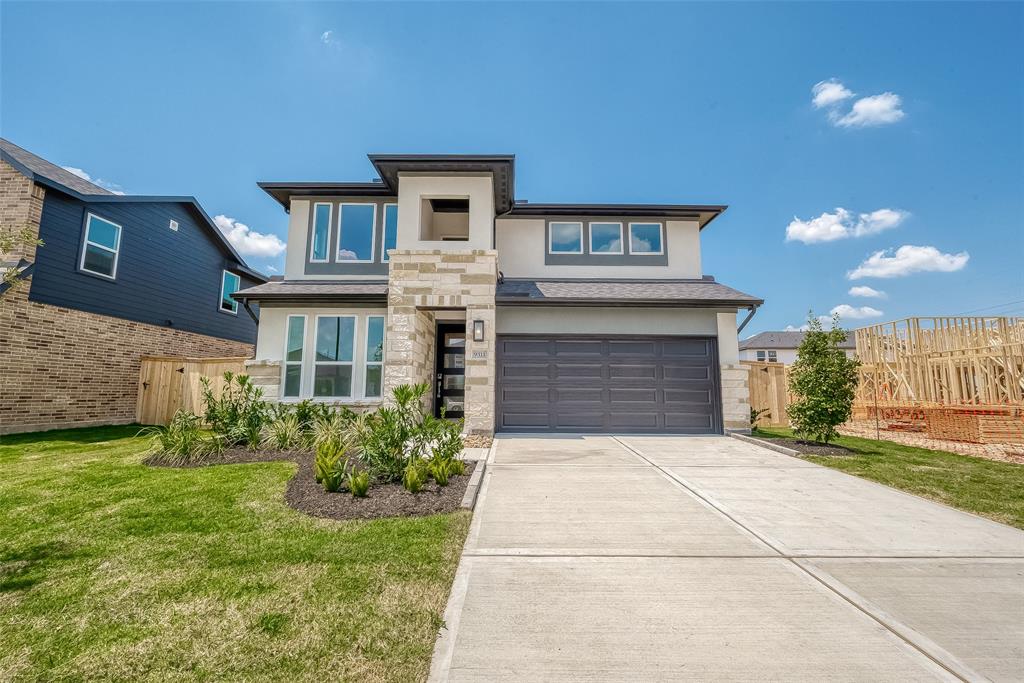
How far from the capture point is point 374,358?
10.3 metres

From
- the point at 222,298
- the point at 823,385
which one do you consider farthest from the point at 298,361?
the point at 823,385

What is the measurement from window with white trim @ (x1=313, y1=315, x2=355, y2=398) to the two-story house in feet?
0.09

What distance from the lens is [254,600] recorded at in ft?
8.62

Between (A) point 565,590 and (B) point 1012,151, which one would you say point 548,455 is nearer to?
(A) point 565,590

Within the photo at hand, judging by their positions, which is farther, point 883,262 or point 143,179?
point 883,262

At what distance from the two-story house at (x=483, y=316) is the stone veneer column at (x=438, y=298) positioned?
0.03 m

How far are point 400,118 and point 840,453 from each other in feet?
41.3

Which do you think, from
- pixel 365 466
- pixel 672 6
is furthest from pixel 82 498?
pixel 672 6

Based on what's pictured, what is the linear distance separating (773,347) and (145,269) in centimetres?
5131

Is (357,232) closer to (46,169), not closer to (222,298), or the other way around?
(222,298)

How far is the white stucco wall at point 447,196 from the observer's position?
31.5 feet

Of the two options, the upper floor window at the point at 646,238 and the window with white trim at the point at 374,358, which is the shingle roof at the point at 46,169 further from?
the upper floor window at the point at 646,238

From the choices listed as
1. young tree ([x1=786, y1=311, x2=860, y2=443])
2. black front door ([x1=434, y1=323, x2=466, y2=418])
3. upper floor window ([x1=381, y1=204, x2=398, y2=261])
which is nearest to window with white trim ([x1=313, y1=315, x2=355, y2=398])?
upper floor window ([x1=381, y1=204, x2=398, y2=261])

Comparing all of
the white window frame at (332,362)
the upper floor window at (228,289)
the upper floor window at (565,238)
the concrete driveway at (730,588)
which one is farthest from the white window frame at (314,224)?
the concrete driveway at (730,588)
